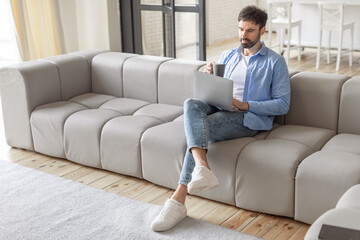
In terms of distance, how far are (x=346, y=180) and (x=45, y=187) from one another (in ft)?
5.97

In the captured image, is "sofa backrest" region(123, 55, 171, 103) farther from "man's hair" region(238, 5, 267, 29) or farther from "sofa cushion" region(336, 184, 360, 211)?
"sofa cushion" region(336, 184, 360, 211)

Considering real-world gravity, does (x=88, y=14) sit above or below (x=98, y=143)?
above

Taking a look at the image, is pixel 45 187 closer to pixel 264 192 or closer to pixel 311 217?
pixel 264 192

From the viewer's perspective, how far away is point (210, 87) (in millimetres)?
2891

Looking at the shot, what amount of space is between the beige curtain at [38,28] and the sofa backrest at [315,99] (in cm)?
289

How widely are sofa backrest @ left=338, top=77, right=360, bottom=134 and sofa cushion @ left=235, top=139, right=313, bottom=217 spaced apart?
0.39 metres

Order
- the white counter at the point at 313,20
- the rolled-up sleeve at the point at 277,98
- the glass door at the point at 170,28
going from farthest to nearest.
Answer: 1. the white counter at the point at 313,20
2. the glass door at the point at 170,28
3. the rolled-up sleeve at the point at 277,98

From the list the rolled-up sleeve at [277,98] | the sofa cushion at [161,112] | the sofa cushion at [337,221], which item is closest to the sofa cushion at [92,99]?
the sofa cushion at [161,112]

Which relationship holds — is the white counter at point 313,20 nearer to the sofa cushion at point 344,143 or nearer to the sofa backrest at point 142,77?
the sofa backrest at point 142,77

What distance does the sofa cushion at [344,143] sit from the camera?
2715 mm

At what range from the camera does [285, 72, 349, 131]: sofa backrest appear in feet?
9.91

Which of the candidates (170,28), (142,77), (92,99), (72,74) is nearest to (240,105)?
(142,77)

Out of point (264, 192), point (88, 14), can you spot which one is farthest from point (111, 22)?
point (264, 192)

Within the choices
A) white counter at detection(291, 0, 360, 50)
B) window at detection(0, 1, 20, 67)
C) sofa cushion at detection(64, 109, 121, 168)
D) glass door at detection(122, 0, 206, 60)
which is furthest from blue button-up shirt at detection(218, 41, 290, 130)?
white counter at detection(291, 0, 360, 50)
